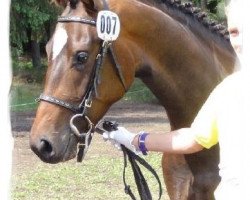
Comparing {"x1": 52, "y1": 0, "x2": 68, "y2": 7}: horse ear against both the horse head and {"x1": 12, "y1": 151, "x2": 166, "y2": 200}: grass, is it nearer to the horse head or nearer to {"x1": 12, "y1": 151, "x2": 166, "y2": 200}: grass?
the horse head

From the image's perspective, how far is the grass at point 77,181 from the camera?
26.0 feet

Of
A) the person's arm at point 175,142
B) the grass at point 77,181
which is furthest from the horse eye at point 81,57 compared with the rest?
the grass at point 77,181

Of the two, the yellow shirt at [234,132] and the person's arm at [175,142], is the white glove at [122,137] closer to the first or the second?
the person's arm at [175,142]

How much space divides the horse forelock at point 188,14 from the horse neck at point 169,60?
8cm

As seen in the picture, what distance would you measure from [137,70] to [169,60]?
0.19 metres

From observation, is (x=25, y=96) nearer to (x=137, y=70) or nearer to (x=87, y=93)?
(x=137, y=70)

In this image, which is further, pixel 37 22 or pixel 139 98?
pixel 139 98

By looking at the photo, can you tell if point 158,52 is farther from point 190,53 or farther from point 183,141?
point 183,141

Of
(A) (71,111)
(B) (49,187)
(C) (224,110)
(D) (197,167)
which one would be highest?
(C) (224,110)

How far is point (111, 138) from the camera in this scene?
3.18 m

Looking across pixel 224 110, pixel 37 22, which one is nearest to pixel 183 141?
pixel 224 110

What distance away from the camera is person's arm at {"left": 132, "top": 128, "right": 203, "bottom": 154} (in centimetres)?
266

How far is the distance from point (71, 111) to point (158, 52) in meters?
0.61

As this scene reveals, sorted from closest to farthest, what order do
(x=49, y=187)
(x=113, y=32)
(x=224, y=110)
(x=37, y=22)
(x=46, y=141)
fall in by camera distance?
(x=224, y=110)
(x=46, y=141)
(x=113, y=32)
(x=49, y=187)
(x=37, y=22)
